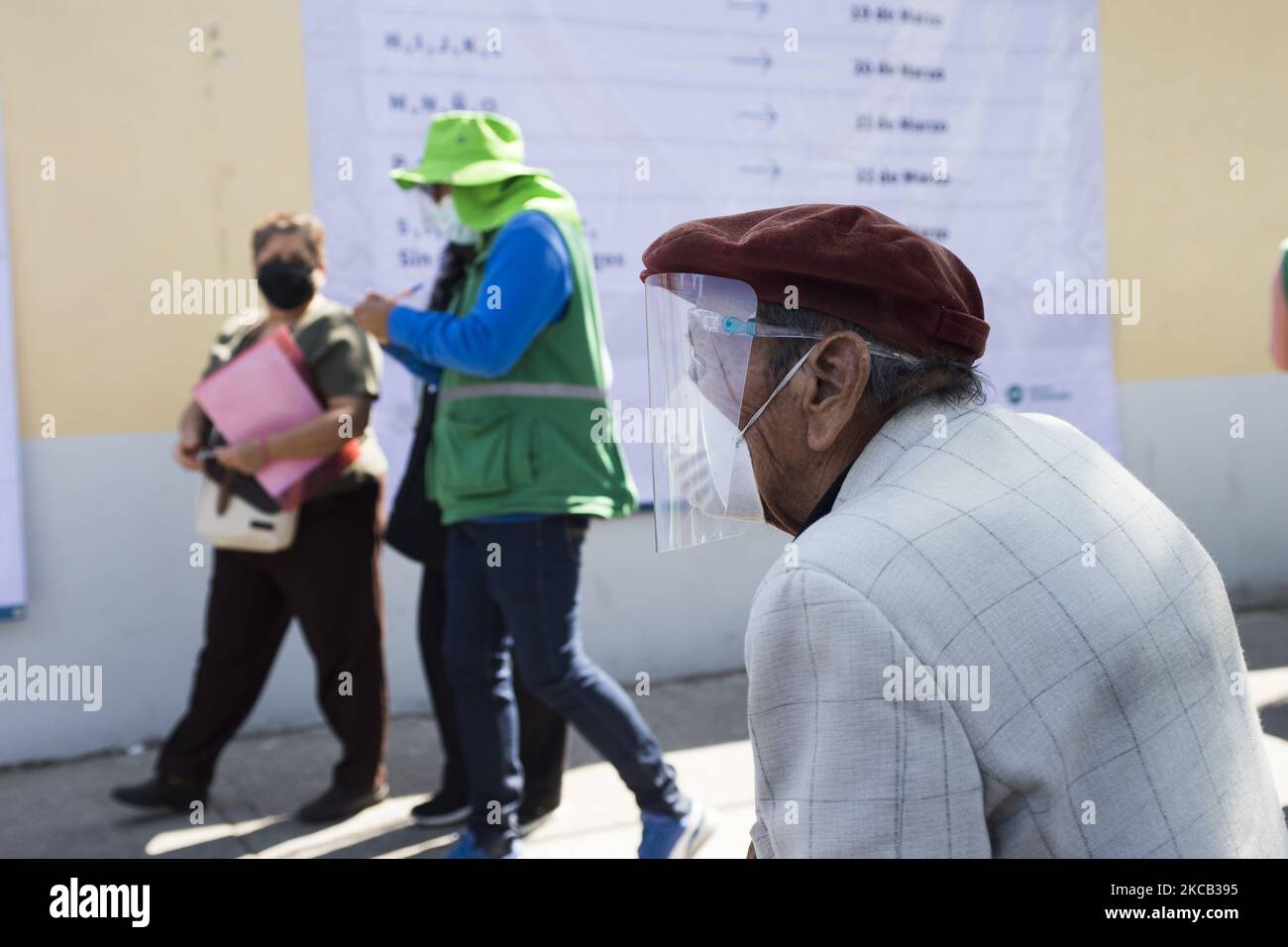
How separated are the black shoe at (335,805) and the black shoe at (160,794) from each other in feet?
1.12

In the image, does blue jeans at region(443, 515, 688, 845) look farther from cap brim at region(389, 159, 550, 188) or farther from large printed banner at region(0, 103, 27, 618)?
large printed banner at region(0, 103, 27, 618)

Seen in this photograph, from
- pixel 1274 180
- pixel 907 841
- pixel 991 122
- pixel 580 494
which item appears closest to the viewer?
pixel 907 841

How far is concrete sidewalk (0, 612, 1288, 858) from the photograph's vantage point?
399 centimetres

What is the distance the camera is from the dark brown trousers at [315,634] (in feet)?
13.8

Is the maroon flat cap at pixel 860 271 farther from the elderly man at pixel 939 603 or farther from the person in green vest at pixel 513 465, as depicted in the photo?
the person in green vest at pixel 513 465

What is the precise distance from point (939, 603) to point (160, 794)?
3.62 m

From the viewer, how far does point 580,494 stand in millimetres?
3521

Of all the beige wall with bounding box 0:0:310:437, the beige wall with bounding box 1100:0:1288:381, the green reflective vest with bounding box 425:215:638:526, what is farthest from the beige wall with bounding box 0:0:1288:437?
the beige wall with bounding box 1100:0:1288:381

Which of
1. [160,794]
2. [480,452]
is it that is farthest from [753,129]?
[160,794]

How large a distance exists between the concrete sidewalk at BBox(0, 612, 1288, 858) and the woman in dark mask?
14cm

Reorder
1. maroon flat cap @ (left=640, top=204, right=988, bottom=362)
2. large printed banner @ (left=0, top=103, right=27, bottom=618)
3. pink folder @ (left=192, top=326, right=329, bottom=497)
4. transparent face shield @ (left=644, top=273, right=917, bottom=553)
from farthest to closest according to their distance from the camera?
large printed banner @ (left=0, top=103, right=27, bottom=618) < pink folder @ (left=192, top=326, right=329, bottom=497) < transparent face shield @ (left=644, top=273, right=917, bottom=553) < maroon flat cap @ (left=640, top=204, right=988, bottom=362)

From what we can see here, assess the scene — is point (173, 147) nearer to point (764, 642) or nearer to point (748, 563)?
point (748, 563)
